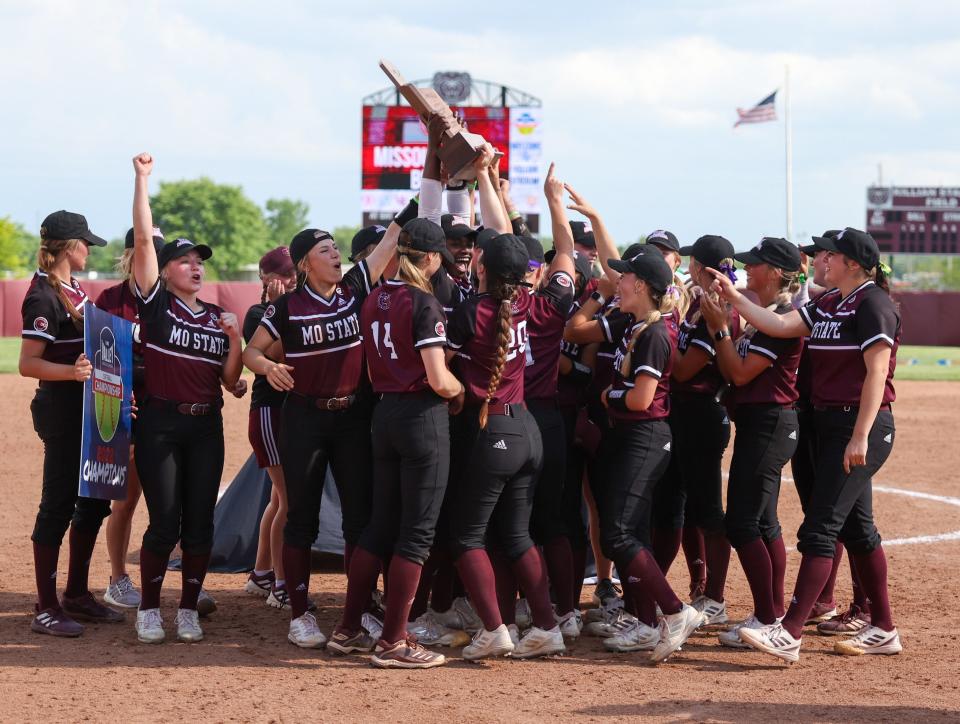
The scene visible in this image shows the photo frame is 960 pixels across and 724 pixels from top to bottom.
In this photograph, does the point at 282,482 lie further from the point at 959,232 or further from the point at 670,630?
the point at 959,232

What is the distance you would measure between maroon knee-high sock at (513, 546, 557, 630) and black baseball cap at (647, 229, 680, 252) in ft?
6.81

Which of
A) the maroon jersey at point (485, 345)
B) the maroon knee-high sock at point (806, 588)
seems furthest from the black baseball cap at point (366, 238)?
the maroon knee-high sock at point (806, 588)

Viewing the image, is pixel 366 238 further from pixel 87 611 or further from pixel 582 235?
pixel 87 611

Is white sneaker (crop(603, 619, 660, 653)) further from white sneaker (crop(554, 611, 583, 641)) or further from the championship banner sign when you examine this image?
the championship banner sign

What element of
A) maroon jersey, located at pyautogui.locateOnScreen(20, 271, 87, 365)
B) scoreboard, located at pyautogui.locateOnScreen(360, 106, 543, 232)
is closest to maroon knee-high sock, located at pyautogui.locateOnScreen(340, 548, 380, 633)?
maroon jersey, located at pyautogui.locateOnScreen(20, 271, 87, 365)

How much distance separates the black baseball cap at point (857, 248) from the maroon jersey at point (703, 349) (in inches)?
28.9

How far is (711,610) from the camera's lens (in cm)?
645

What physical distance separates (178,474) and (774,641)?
3.11 metres

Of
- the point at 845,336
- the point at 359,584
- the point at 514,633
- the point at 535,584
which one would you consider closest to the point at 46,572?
the point at 359,584

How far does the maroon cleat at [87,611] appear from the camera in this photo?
6.45 m

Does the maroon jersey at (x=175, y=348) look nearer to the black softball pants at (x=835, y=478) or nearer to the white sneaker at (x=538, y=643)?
the white sneaker at (x=538, y=643)

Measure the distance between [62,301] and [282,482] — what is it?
5.30 ft

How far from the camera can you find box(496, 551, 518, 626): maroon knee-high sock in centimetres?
591

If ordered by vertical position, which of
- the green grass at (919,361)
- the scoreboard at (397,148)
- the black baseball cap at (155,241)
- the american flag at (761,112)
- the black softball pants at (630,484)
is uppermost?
the american flag at (761,112)
